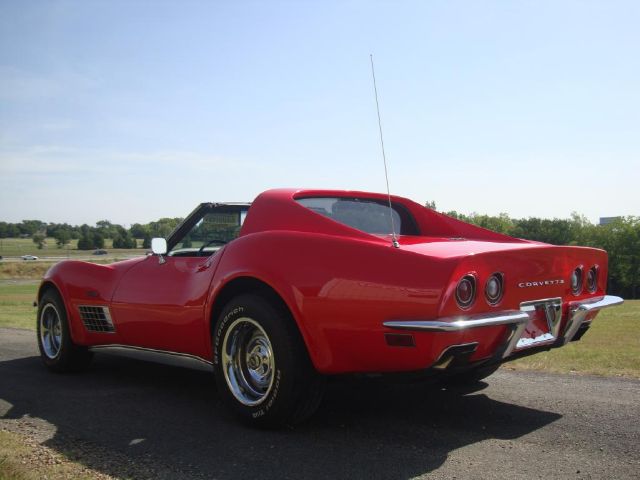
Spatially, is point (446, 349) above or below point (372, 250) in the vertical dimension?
below

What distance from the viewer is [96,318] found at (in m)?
5.03

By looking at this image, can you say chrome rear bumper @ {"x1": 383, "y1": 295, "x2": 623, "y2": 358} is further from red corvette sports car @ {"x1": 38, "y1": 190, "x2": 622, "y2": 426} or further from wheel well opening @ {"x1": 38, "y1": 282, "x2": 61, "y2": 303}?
wheel well opening @ {"x1": 38, "y1": 282, "x2": 61, "y2": 303}

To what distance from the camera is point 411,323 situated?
2.92 m

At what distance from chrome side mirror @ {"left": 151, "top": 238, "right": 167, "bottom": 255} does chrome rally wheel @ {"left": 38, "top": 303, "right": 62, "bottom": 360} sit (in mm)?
1612

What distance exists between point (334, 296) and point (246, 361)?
0.83 metres

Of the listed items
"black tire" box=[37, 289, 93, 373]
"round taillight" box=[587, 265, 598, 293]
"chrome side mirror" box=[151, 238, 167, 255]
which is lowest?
"black tire" box=[37, 289, 93, 373]

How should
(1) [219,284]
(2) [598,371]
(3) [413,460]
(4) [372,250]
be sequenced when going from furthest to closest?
(2) [598,371]
(1) [219,284]
(4) [372,250]
(3) [413,460]

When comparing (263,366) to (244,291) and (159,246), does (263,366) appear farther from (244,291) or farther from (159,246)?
(159,246)

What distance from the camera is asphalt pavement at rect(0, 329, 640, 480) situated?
2.84m

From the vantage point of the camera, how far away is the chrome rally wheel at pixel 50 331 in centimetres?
554

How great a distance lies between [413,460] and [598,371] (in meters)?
3.09

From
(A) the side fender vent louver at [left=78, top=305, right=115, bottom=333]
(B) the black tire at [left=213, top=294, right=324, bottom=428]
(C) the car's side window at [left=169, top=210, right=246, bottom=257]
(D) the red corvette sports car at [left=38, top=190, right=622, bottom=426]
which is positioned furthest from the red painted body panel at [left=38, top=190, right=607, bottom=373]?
(A) the side fender vent louver at [left=78, top=305, right=115, bottom=333]

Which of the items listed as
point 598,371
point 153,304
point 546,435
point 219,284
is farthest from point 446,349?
point 598,371

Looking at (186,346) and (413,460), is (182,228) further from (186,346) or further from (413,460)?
(413,460)
